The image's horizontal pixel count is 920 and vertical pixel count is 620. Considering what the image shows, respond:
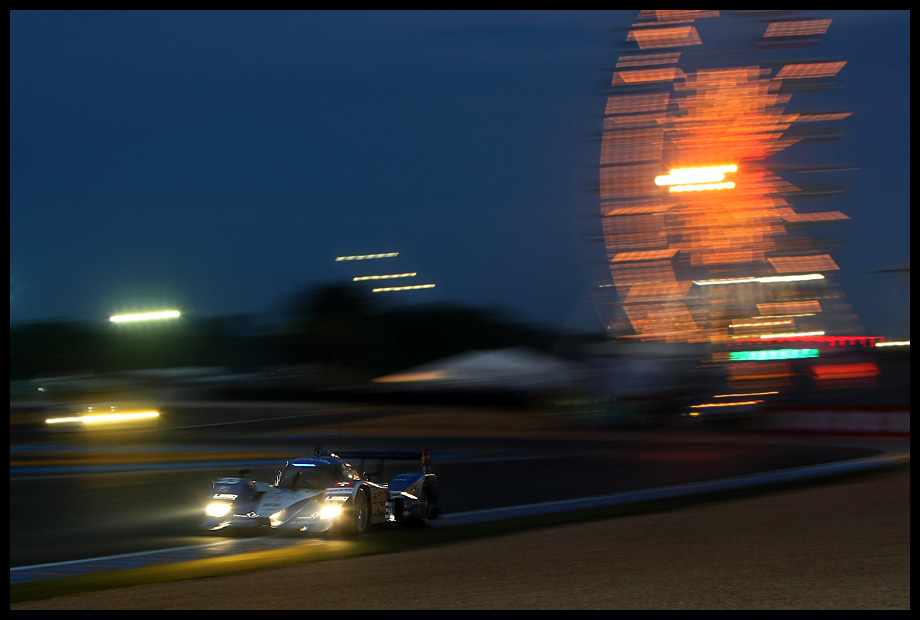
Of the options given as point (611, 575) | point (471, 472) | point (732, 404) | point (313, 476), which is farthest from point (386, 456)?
point (732, 404)

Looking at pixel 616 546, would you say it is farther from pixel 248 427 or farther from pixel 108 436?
pixel 248 427

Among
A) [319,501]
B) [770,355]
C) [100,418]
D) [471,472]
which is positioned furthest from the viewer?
[770,355]

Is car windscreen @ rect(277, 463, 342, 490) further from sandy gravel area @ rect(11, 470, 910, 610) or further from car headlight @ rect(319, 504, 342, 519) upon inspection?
sandy gravel area @ rect(11, 470, 910, 610)

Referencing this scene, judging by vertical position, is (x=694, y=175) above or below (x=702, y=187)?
above

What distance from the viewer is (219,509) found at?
14.5 meters

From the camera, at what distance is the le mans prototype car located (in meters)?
14.1

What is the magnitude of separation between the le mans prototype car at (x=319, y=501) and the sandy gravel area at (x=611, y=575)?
1.81 metres

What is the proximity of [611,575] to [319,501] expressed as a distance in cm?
497

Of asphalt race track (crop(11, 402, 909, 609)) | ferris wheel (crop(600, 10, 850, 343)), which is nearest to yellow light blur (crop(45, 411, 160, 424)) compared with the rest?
asphalt race track (crop(11, 402, 909, 609))

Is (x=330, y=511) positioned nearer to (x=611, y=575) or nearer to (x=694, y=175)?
(x=611, y=575)

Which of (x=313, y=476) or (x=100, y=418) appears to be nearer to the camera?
(x=313, y=476)

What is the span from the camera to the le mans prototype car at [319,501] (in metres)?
14.1

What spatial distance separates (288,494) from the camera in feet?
47.5

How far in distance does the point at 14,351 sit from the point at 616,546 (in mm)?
113773
